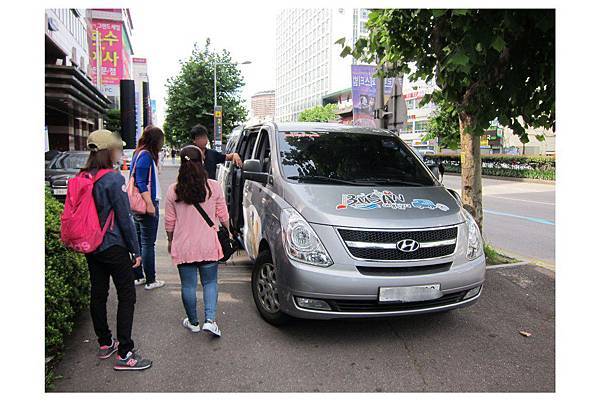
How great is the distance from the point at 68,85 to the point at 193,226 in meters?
14.1

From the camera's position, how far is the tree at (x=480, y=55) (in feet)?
12.7

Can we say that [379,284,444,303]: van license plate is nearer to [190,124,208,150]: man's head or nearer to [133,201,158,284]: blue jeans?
[133,201,158,284]: blue jeans

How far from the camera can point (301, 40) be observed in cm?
14550

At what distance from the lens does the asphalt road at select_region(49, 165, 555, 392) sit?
3.22 metres

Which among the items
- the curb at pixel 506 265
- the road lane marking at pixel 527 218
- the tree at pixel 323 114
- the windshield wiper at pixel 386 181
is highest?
the tree at pixel 323 114

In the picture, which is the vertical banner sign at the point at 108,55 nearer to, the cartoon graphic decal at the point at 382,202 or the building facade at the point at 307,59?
the cartoon graphic decal at the point at 382,202

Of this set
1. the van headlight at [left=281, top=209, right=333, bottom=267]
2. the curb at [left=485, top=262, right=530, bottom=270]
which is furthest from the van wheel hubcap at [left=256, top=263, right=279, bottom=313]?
the curb at [left=485, top=262, right=530, bottom=270]

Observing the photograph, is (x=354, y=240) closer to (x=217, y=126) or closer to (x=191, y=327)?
(x=191, y=327)

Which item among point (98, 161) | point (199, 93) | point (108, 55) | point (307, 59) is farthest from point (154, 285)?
point (307, 59)

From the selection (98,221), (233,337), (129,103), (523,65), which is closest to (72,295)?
(98,221)

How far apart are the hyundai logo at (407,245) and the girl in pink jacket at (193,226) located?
4.96ft

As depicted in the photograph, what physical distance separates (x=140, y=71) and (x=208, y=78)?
52.6 m

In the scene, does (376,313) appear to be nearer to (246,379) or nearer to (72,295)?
(246,379)

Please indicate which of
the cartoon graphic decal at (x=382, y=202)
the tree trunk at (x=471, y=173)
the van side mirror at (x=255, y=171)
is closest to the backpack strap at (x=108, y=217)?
the van side mirror at (x=255, y=171)
